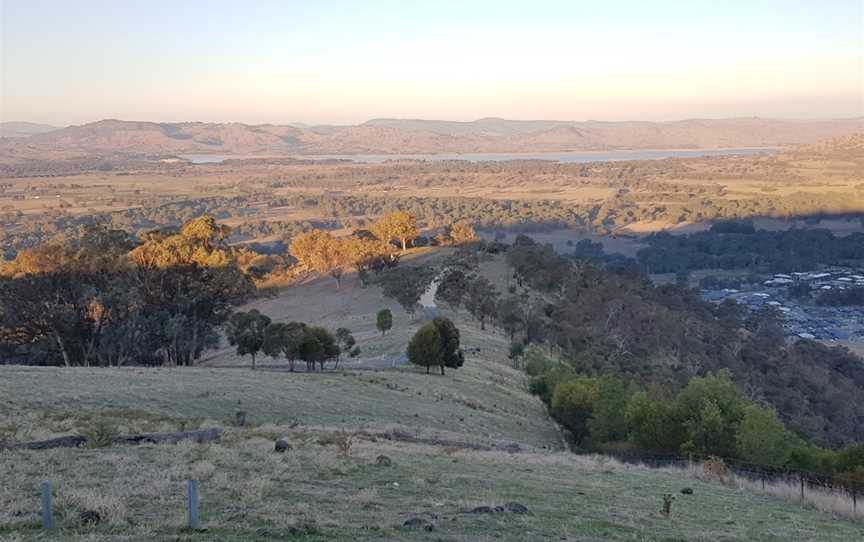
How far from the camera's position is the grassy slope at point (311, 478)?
11.3 meters

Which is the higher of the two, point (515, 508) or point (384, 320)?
point (515, 508)

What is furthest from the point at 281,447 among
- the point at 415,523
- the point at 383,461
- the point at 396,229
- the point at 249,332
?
the point at 396,229

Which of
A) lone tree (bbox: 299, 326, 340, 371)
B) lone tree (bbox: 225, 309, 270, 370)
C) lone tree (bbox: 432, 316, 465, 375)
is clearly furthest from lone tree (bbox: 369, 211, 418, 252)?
lone tree (bbox: 299, 326, 340, 371)

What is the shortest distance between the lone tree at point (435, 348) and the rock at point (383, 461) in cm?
2058

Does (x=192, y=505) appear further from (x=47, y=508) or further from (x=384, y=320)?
(x=384, y=320)

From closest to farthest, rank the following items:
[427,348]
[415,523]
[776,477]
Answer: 1. [415,523]
2. [776,477]
3. [427,348]

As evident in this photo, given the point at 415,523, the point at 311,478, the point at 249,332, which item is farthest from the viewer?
the point at 249,332

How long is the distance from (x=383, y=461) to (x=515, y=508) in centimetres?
459

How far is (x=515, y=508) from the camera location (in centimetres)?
1310

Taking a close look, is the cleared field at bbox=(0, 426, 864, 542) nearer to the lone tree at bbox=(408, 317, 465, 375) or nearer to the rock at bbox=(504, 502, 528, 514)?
the rock at bbox=(504, 502, 528, 514)

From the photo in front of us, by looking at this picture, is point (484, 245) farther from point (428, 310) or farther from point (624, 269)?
point (428, 310)

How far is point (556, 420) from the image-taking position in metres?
37.1

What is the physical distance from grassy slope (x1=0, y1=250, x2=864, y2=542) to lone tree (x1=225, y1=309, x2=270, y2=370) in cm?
885

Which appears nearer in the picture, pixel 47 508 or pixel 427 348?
pixel 47 508
